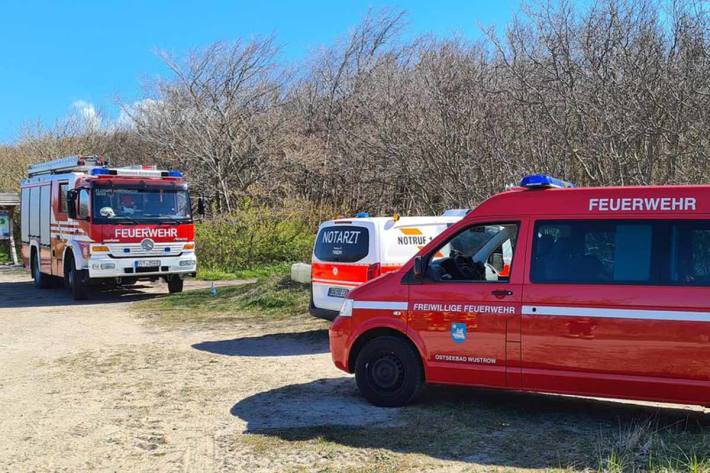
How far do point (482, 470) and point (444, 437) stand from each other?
76 cm

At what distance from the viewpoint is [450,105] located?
16969 mm

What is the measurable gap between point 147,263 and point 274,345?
6339mm

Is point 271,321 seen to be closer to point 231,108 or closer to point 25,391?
point 25,391

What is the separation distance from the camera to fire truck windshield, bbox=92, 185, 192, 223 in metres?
15.1

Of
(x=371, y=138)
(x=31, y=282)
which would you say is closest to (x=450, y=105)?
(x=371, y=138)

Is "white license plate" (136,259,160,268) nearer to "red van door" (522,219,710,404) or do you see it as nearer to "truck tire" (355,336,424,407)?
"truck tire" (355,336,424,407)

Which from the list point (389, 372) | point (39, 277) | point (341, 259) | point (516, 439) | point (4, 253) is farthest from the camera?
point (4, 253)

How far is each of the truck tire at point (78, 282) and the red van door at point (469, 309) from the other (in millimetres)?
11555

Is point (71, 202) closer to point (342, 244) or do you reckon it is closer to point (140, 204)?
point (140, 204)

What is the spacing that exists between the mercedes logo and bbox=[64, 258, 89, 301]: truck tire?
1576 mm

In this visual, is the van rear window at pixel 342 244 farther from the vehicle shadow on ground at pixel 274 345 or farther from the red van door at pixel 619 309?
A: the red van door at pixel 619 309

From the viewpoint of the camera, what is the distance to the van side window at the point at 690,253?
17.3 feet

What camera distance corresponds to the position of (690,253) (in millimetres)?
5355

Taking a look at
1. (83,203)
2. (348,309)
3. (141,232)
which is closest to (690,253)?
(348,309)
